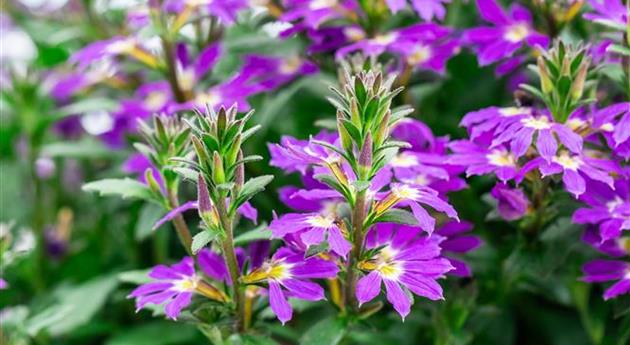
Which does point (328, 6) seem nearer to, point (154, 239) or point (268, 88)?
point (268, 88)

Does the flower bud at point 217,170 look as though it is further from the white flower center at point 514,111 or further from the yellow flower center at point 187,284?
the white flower center at point 514,111

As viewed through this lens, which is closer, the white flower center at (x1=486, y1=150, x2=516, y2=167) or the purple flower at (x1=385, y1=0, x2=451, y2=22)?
the white flower center at (x1=486, y1=150, x2=516, y2=167)

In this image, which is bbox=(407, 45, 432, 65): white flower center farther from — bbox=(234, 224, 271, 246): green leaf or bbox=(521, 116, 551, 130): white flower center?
bbox=(234, 224, 271, 246): green leaf

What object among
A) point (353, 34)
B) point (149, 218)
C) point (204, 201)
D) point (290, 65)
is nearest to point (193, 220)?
point (149, 218)

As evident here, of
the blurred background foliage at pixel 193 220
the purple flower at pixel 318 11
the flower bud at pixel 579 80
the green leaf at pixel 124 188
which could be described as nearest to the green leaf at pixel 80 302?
the blurred background foliage at pixel 193 220

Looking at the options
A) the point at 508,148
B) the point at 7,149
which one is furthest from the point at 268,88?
the point at 7,149

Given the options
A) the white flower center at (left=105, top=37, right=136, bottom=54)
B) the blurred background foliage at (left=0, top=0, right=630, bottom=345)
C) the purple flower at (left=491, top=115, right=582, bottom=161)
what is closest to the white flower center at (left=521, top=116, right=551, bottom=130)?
the purple flower at (left=491, top=115, right=582, bottom=161)
